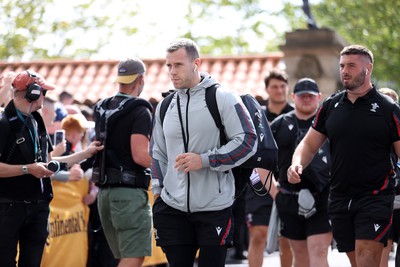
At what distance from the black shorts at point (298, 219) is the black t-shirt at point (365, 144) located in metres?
1.56

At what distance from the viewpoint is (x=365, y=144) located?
8.03m

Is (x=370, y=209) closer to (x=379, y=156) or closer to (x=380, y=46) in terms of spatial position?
(x=379, y=156)

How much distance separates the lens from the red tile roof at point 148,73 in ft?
69.1

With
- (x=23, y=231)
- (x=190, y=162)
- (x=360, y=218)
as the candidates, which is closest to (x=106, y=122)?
(x=23, y=231)

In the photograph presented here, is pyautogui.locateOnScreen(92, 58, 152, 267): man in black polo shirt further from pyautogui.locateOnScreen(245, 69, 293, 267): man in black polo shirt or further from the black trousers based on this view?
pyautogui.locateOnScreen(245, 69, 293, 267): man in black polo shirt

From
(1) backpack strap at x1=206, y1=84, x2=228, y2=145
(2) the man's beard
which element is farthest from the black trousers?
(2) the man's beard

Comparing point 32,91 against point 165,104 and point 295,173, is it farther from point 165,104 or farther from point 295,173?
point 295,173

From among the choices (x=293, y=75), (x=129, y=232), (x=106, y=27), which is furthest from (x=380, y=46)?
(x=129, y=232)

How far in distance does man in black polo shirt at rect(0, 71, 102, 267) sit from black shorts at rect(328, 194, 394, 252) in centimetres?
248

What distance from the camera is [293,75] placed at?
59.0 ft

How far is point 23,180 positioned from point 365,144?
2870 mm

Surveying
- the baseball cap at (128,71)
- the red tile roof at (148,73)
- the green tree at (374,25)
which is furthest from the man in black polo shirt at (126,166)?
the green tree at (374,25)

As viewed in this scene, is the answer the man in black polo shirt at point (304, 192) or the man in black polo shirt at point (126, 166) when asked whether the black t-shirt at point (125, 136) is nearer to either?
the man in black polo shirt at point (126, 166)

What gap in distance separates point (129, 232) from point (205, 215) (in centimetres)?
201
